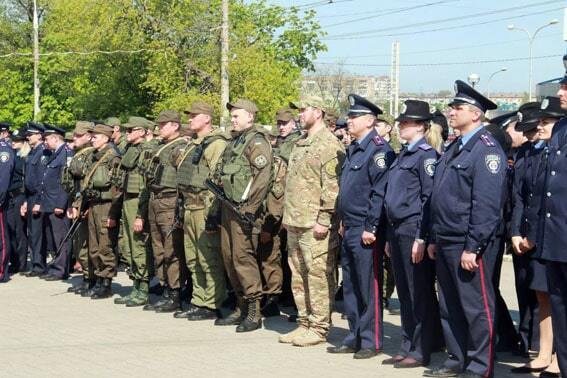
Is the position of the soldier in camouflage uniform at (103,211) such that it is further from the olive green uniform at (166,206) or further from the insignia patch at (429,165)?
the insignia patch at (429,165)

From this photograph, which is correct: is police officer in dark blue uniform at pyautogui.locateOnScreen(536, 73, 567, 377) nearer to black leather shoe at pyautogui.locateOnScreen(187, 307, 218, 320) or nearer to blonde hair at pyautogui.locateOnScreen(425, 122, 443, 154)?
blonde hair at pyautogui.locateOnScreen(425, 122, 443, 154)

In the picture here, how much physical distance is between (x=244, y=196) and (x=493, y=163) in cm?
298

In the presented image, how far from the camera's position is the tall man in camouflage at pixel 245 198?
936cm

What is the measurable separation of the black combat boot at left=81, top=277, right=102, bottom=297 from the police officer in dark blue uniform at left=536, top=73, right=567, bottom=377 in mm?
6770

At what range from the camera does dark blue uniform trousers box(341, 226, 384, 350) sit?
8195 millimetres

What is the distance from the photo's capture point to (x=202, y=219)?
10.1 m

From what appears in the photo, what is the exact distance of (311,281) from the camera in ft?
28.5

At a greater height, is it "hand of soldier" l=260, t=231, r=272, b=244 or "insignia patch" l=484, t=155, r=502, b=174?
"insignia patch" l=484, t=155, r=502, b=174

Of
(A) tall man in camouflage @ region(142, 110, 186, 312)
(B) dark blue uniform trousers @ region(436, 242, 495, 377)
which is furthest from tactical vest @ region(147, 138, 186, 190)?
(B) dark blue uniform trousers @ region(436, 242, 495, 377)

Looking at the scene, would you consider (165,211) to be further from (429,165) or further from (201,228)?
(429,165)

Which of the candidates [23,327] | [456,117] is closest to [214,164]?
[23,327]

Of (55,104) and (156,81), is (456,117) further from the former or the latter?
(55,104)

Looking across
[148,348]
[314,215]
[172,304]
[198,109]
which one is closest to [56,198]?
[172,304]

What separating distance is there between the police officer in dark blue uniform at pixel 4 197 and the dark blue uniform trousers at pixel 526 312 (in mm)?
7621
